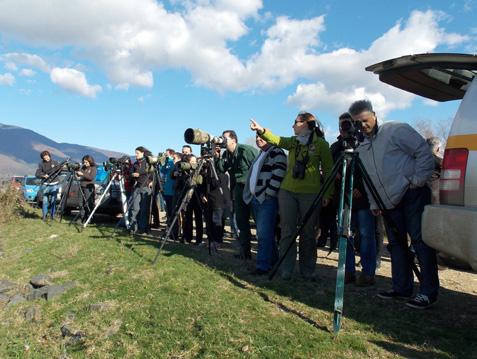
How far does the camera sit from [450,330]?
11.6 ft

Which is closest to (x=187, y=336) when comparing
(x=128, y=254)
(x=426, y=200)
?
(x=426, y=200)

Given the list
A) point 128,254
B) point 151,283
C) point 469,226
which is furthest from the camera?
point 128,254

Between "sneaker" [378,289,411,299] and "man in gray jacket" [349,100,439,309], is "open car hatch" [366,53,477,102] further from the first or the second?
"sneaker" [378,289,411,299]

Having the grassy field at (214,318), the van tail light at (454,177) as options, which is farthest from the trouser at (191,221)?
the van tail light at (454,177)

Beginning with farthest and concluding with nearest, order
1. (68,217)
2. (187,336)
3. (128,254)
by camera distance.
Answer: (68,217) → (128,254) → (187,336)

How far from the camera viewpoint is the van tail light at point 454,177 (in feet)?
9.64

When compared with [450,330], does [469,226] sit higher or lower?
higher

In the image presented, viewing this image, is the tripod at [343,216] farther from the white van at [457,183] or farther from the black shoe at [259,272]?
the black shoe at [259,272]

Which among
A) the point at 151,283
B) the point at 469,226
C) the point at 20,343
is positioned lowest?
the point at 20,343

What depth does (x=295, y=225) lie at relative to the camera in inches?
197

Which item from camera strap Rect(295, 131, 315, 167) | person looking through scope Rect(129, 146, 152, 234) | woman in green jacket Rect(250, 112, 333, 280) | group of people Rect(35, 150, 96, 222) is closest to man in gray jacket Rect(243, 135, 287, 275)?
woman in green jacket Rect(250, 112, 333, 280)

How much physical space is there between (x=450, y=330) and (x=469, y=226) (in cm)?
120

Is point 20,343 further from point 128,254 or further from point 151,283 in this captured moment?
point 128,254

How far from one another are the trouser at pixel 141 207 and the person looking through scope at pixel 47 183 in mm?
3044
